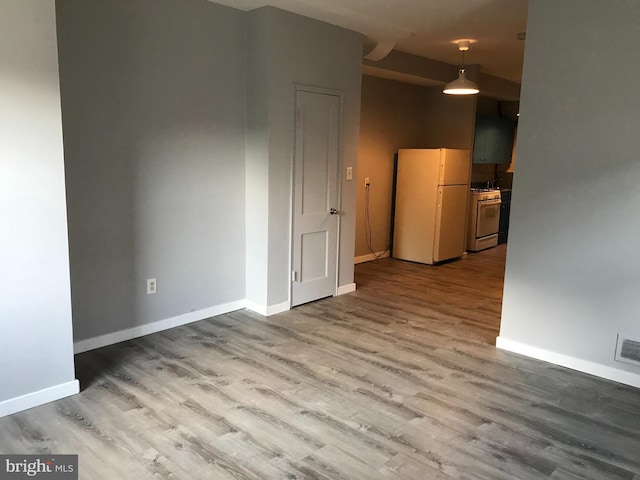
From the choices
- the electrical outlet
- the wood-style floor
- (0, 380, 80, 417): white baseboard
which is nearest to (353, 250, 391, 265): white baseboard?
the wood-style floor

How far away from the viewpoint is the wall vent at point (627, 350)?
3.28 metres

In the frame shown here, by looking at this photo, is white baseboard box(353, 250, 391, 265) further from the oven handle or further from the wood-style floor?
the wood-style floor

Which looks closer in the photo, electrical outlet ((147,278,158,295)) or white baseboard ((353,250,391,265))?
electrical outlet ((147,278,158,295))

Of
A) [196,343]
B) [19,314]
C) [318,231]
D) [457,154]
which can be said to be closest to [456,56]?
[457,154]

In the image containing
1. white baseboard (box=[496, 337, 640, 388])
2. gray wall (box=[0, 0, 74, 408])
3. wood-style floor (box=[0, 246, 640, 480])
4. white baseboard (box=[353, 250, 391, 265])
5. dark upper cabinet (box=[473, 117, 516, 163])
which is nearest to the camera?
wood-style floor (box=[0, 246, 640, 480])

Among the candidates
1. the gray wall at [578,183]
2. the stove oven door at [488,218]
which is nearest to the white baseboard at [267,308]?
the gray wall at [578,183]

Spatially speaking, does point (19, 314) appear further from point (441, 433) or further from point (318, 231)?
point (318, 231)

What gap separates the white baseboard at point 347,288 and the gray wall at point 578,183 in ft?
6.17

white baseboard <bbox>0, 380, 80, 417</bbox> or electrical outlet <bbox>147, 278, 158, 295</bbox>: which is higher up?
electrical outlet <bbox>147, 278, 158, 295</bbox>

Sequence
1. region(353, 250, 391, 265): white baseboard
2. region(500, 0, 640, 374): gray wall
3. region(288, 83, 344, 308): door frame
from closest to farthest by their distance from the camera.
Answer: region(500, 0, 640, 374): gray wall → region(288, 83, 344, 308): door frame → region(353, 250, 391, 265): white baseboard

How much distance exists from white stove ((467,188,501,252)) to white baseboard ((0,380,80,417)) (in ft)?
Result: 19.0

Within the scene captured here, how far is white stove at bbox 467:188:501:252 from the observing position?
7414mm

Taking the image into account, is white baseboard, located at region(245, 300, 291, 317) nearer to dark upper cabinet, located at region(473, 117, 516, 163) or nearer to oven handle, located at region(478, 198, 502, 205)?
oven handle, located at region(478, 198, 502, 205)

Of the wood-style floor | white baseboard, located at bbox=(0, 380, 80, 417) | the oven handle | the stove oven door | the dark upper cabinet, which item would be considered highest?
the dark upper cabinet
